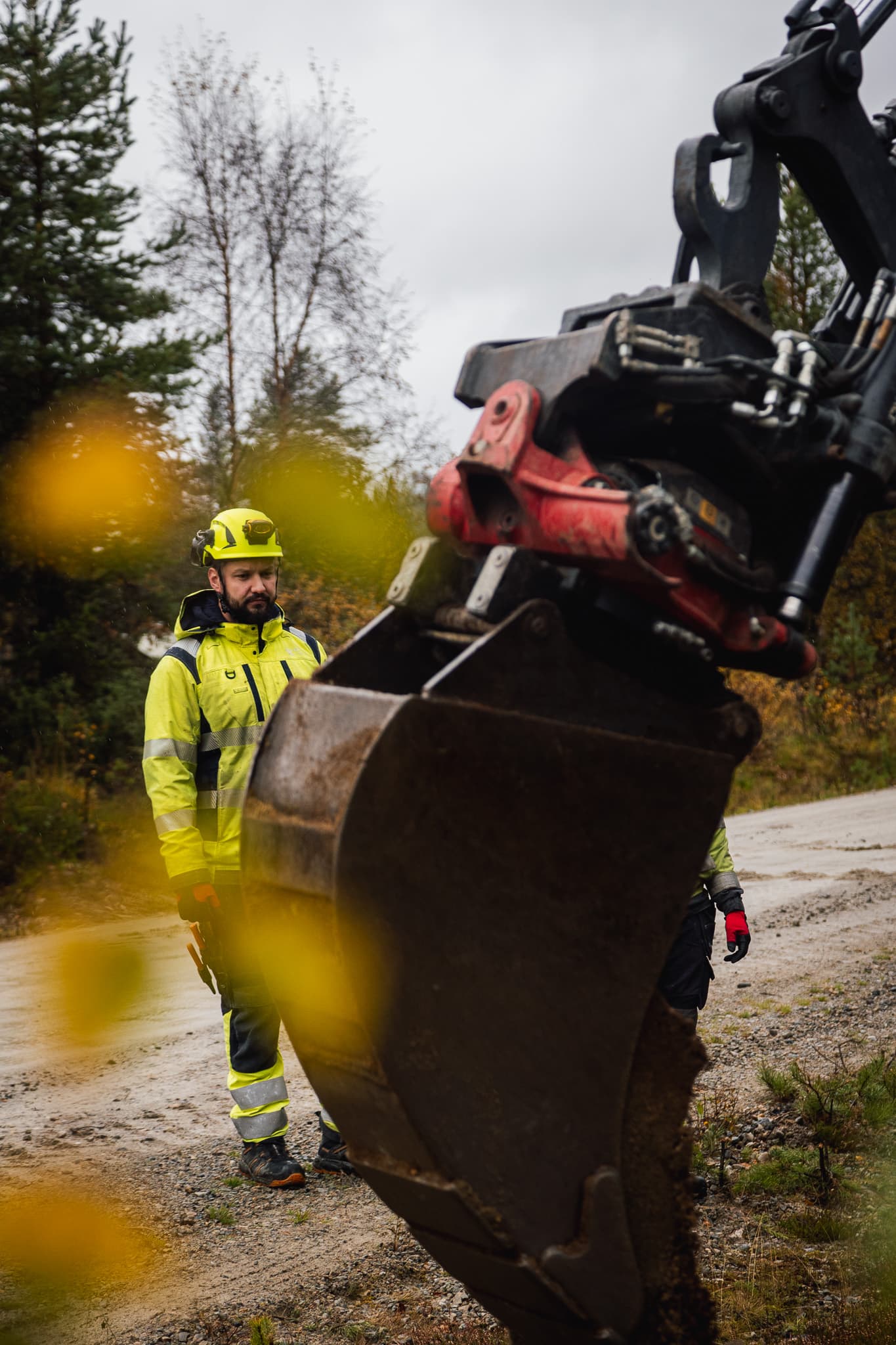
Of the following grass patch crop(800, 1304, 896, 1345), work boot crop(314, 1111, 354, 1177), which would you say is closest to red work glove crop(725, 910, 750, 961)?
grass patch crop(800, 1304, 896, 1345)

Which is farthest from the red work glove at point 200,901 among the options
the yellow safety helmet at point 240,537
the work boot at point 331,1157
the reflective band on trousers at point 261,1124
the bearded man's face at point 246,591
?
the yellow safety helmet at point 240,537

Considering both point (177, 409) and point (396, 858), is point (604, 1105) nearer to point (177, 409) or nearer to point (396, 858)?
A: point (396, 858)

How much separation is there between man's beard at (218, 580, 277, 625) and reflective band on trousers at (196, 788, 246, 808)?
0.64 meters

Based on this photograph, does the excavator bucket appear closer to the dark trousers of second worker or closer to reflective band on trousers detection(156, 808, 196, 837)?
the dark trousers of second worker

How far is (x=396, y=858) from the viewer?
206 centimetres

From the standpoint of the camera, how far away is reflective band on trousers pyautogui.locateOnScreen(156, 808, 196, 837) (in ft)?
15.0

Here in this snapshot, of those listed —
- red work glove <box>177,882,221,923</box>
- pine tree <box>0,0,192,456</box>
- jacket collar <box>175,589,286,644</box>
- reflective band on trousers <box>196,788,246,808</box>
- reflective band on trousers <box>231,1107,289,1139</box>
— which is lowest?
reflective band on trousers <box>231,1107,289,1139</box>

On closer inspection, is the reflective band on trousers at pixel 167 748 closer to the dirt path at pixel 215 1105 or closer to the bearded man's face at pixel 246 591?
the bearded man's face at pixel 246 591

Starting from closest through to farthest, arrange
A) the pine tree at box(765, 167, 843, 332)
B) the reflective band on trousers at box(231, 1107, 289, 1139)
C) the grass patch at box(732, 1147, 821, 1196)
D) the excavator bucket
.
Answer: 1. the excavator bucket
2. the grass patch at box(732, 1147, 821, 1196)
3. the reflective band on trousers at box(231, 1107, 289, 1139)
4. the pine tree at box(765, 167, 843, 332)

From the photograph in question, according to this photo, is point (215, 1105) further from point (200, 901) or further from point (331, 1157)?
point (200, 901)

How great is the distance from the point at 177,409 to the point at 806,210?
15.0 m

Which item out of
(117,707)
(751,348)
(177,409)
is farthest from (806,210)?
(751,348)

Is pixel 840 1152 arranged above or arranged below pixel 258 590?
below

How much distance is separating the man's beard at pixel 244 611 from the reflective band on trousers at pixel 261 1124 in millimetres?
1785
